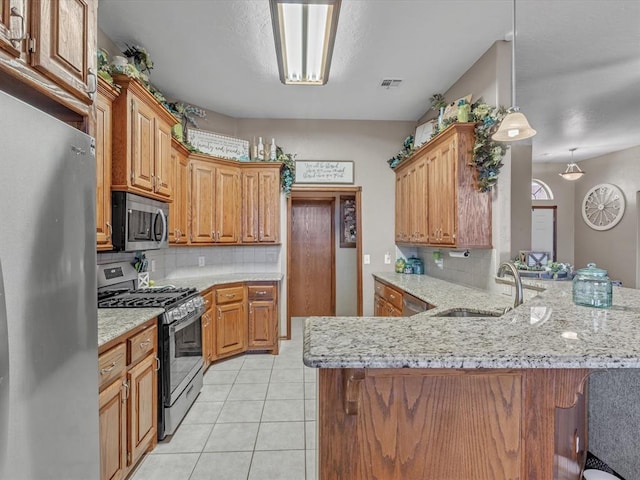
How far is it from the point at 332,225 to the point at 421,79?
287 centimetres

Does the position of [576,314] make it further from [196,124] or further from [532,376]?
[196,124]

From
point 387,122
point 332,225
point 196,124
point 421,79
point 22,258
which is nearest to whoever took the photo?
point 22,258

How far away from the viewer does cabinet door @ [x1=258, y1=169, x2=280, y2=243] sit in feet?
13.5

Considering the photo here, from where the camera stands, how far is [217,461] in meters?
2.03

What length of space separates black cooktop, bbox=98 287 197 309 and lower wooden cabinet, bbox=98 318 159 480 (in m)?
0.19

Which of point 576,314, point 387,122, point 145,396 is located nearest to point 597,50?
point 387,122

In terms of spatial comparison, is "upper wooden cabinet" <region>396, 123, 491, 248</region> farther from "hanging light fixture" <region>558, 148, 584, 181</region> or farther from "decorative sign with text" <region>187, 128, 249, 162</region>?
"decorative sign with text" <region>187, 128, 249, 162</region>

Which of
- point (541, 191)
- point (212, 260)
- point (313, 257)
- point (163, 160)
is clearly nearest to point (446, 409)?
point (163, 160)

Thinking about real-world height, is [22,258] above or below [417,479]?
above

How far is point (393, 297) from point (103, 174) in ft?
9.47

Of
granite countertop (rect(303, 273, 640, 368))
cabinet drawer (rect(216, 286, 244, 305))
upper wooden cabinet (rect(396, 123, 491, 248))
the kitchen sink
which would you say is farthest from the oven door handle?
upper wooden cabinet (rect(396, 123, 491, 248))

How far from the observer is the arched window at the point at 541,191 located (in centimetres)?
322

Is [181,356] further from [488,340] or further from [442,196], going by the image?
[442,196]

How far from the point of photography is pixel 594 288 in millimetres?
1560
